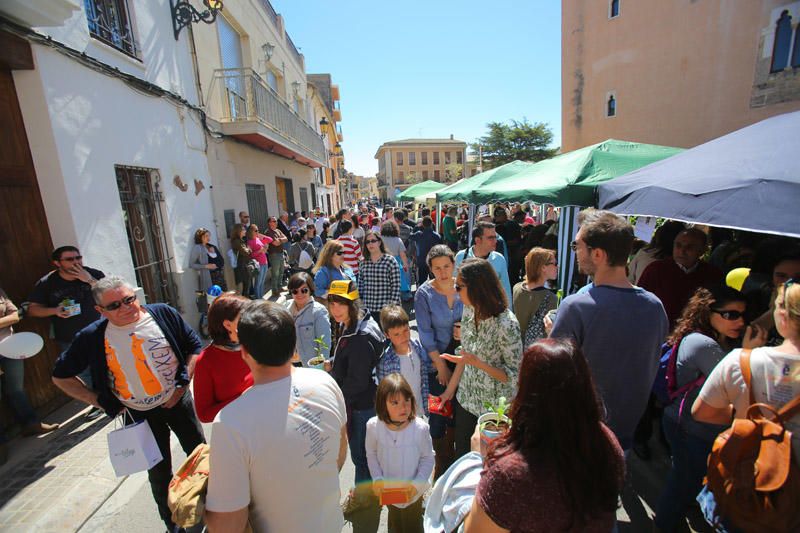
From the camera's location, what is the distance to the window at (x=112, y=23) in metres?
4.65

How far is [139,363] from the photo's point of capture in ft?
7.72

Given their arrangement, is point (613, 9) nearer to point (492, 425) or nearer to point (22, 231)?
point (492, 425)

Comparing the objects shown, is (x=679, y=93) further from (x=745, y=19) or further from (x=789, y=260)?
(x=789, y=260)

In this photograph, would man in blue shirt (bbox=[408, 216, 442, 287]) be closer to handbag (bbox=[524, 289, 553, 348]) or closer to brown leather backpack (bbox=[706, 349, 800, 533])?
handbag (bbox=[524, 289, 553, 348])

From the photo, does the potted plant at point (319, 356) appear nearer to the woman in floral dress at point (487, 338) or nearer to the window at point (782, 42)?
the woman in floral dress at point (487, 338)

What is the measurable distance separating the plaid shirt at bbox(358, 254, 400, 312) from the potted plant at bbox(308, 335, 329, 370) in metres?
1.18

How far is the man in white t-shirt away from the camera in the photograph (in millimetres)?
1319

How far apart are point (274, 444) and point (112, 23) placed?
640 cm

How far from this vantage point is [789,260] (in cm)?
268

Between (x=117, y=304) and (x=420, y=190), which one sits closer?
(x=117, y=304)

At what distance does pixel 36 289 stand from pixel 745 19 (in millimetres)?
20851

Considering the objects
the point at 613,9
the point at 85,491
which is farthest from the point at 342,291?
the point at 613,9

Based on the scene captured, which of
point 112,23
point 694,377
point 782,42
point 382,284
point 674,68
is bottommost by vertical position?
point 694,377

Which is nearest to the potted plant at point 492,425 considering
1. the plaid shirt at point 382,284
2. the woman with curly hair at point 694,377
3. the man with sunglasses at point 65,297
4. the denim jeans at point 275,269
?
the woman with curly hair at point 694,377
